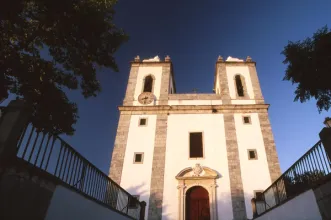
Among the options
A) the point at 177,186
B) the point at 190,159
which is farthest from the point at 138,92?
the point at 177,186

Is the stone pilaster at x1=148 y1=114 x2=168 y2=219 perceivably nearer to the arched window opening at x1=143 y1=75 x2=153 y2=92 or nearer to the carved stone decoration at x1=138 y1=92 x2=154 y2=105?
the carved stone decoration at x1=138 y1=92 x2=154 y2=105

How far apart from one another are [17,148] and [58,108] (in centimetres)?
447

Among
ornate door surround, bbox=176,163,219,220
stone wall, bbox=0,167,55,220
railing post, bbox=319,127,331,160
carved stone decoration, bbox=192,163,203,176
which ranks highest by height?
carved stone decoration, bbox=192,163,203,176

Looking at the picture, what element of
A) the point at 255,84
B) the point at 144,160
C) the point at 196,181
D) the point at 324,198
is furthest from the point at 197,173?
the point at 324,198

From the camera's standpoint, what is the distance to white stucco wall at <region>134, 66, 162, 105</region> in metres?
18.9

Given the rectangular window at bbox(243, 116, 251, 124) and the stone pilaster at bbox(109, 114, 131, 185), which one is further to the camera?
the rectangular window at bbox(243, 116, 251, 124)

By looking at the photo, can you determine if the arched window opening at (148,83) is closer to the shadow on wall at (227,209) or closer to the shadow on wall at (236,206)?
the shadow on wall at (227,209)

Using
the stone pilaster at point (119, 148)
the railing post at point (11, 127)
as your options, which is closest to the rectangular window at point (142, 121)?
the stone pilaster at point (119, 148)

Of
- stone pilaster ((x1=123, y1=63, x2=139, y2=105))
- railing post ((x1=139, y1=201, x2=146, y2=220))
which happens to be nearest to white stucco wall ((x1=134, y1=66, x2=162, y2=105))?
stone pilaster ((x1=123, y1=63, x2=139, y2=105))

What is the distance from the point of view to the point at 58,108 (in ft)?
27.6

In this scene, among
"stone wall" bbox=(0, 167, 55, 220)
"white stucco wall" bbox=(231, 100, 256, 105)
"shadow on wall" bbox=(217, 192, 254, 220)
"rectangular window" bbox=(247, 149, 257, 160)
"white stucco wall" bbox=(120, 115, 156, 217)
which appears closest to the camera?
"stone wall" bbox=(0, 167, 55, 220)

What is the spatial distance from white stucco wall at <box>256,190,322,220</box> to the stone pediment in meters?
6.33

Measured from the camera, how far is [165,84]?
19406 millimetres

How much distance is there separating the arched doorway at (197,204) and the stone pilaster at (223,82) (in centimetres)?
704
